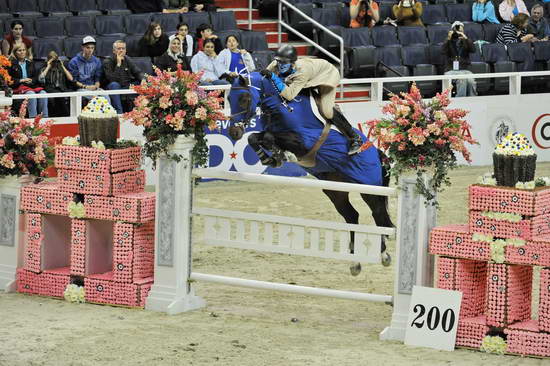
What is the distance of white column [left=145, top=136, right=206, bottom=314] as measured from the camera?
1088 centimetres

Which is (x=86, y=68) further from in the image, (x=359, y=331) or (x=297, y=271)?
(x=359, y=331)

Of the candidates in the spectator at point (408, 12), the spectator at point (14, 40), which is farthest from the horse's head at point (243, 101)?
the spectator at point (408, 12)

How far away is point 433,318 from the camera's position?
9805 mm

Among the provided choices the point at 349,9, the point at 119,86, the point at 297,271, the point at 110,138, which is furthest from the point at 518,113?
the point at 110,138

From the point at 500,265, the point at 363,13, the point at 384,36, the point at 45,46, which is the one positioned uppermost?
the point at 363,13

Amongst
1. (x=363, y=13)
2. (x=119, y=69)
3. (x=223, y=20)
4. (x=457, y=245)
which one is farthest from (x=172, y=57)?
(x=457, y=245)

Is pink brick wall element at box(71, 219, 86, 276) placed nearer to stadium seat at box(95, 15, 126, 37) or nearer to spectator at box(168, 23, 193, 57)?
spectator at box(168, 23, 193, 57)

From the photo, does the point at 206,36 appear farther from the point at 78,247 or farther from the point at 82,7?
the point at 78,247

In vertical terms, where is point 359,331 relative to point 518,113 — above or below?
below

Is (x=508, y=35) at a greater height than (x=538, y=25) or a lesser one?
lesser

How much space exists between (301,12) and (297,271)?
9.17 metres

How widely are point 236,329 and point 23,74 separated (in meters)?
7.65

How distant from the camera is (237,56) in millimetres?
17516

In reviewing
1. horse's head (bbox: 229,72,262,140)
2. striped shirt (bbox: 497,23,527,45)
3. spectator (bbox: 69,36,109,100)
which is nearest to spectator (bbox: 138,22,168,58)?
spectator (bbox: 69,36,109,100)
